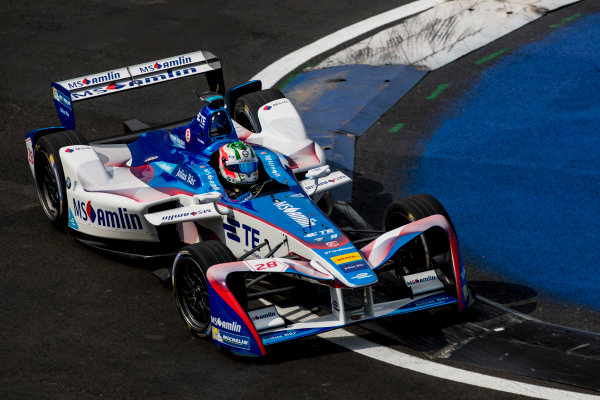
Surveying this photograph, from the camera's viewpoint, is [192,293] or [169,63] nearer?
[192,293]

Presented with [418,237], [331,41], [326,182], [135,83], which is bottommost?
[418,237]

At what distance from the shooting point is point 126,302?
31.9ft

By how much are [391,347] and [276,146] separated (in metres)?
3.56

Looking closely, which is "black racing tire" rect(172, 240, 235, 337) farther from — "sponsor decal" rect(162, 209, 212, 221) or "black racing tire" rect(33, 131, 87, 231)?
"black racing tire" rect(33, 131, 87, 231)

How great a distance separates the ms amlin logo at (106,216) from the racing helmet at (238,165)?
112cm

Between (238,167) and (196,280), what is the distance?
149cm

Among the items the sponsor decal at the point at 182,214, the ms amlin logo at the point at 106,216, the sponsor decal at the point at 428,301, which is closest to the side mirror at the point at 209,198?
the sponsor decal at the point at 182,214

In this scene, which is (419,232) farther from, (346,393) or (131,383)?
(131,383)

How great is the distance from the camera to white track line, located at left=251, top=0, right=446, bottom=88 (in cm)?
1594

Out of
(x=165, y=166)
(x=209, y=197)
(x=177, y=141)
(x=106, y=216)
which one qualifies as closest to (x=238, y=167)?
(x=209, y=197)

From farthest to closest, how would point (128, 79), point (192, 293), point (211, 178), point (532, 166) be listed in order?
1. point (532, 166)
2. point (128, 79)
3. point (211, 178)
4. point (192, 293)

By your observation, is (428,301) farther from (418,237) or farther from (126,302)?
(126,302)

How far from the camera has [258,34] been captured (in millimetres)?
17375

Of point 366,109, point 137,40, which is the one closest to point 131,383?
point 366,109
